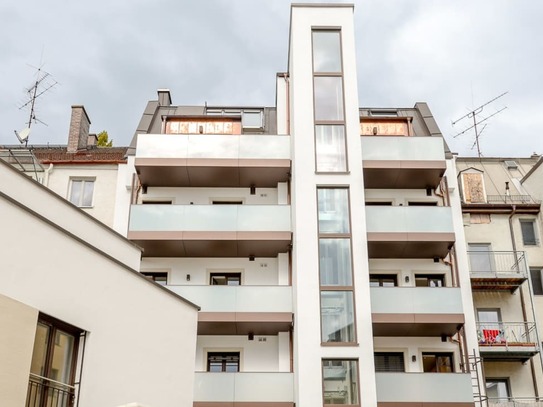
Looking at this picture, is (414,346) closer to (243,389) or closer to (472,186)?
(243,389)

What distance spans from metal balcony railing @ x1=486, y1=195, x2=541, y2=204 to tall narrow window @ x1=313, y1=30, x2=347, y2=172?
7923 mm

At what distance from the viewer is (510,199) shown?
96.3 feet

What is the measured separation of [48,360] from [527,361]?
20.1 m

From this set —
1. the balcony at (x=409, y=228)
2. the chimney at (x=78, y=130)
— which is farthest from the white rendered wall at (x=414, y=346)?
the chimney at (x=78, y=130)

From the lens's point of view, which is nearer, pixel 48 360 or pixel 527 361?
pixel 48 360

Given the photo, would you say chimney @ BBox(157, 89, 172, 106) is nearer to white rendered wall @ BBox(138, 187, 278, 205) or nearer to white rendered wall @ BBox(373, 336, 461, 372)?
white rendered wall @ BBox(138, 187, 278, 205)

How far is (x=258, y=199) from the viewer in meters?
27.1

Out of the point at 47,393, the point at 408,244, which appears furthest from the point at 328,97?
the point at 47,393

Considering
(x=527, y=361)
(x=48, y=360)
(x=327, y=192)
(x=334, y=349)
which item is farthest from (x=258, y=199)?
(x=48, y=360)

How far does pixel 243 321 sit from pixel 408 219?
23.1 ft

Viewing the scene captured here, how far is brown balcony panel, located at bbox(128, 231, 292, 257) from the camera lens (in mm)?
24750

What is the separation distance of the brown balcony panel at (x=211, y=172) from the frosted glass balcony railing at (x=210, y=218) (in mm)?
1599

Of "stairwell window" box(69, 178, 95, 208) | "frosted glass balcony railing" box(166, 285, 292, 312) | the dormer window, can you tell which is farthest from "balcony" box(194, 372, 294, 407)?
the dormer window

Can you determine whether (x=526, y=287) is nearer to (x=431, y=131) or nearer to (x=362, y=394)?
(x=431, y=131)
